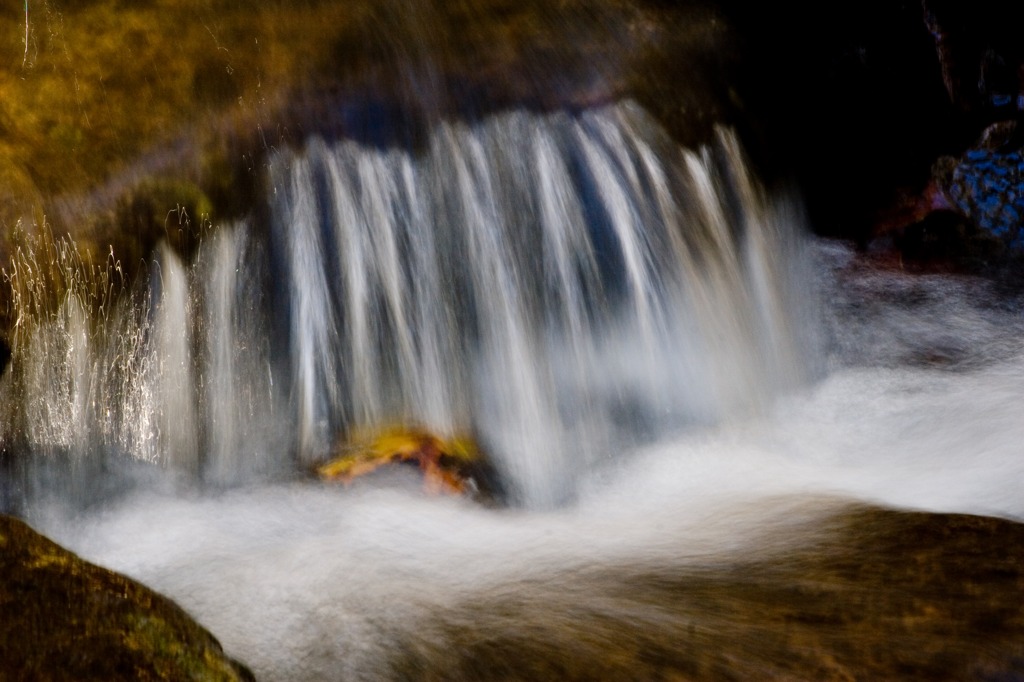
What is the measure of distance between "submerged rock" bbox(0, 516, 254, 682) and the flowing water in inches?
35.7

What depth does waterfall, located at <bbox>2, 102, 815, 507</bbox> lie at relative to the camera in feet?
14.1

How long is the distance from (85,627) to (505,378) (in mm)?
2721

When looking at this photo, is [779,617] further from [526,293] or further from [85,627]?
[526,293]

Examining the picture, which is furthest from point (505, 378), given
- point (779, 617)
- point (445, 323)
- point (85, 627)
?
point (85, 627)

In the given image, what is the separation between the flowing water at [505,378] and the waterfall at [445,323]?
12mm

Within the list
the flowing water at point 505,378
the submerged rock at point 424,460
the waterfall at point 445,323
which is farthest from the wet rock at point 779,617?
the waterfall at point 445,323

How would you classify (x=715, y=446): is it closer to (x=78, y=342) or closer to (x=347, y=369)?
(x=347, y=369)

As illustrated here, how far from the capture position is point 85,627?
212 cm

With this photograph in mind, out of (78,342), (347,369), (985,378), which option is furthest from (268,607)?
(985,378)

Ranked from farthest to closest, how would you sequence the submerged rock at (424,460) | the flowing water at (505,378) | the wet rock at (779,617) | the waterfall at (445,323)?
the waterfall at (445,323) < the submerged rock at (424,460) < the flowing water at (505,378) < the wet rock at (779,617)

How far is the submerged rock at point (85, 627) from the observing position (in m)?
2.02

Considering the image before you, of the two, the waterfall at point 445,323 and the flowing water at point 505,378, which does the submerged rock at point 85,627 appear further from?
the waterfall at point 445,323

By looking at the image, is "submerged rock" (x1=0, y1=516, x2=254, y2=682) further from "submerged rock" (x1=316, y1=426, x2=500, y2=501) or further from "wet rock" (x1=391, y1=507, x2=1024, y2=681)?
"submerged rock" (x1=316, y1=426, x2=500, y2=501)

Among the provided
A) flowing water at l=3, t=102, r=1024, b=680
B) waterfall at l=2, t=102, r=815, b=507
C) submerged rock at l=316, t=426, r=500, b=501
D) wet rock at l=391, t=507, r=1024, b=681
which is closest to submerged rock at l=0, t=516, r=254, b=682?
wet rock at l=391, t=507, r=1024, b=681
